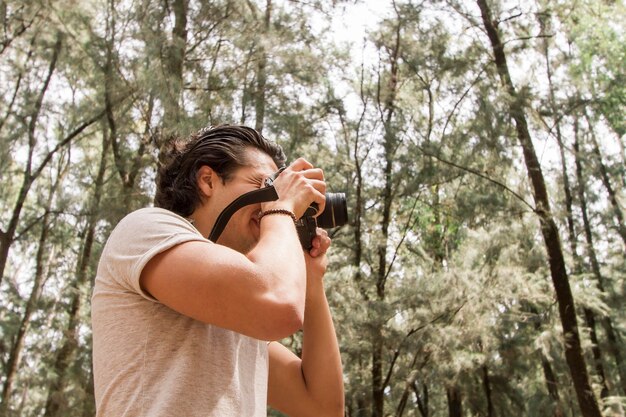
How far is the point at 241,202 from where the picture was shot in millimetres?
1198

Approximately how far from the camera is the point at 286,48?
6.67 metres

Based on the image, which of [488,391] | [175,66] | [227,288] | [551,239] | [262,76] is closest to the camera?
[227,288]

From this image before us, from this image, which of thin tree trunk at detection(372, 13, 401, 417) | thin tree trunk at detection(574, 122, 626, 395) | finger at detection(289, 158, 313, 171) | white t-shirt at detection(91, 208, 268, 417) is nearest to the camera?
white t-shirt at detection(91, 208, 268, 417)

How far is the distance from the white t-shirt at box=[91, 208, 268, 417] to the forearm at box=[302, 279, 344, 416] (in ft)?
1.00

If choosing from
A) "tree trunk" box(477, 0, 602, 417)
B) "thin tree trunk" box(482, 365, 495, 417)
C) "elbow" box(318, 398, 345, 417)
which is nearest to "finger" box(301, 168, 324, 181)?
"elbow" box(318, 398, 345, 417)

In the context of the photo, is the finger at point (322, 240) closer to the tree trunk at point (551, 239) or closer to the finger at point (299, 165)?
the finger at point (299, 165)

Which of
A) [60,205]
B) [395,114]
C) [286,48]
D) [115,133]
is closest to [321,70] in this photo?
[286,48]

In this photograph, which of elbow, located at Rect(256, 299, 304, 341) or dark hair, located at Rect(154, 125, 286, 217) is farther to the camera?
dark hair, located at Rect(154, 125, 286, 217)

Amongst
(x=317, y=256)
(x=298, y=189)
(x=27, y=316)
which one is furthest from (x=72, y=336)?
(x=298, y=189)

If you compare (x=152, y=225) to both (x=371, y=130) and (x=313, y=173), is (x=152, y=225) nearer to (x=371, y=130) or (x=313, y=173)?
(x=313, y=173)

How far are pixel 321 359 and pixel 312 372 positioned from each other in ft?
0.12

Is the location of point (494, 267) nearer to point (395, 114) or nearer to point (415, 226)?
point (415, 226)

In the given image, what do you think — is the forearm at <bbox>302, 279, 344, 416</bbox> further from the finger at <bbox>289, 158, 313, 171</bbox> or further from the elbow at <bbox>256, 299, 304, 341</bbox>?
the elbow at <bbox>256, 299, 304, 341</bbox>

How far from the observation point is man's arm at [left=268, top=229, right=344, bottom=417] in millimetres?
1353
